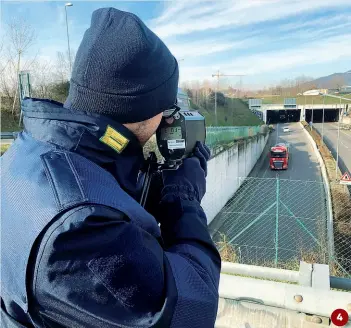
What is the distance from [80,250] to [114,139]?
351mm

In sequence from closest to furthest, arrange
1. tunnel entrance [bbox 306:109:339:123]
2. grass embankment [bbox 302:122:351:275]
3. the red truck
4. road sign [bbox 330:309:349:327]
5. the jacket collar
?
Answer: the jacket collar
road sign [bbox 330:309:349:327]
grass embankment [bbox 302:122:351:275]
the red truck
tunnel entrance [bbox 306:109:339:123]

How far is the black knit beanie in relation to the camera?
99cm

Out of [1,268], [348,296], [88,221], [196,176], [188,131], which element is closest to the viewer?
Answer: [88,221]

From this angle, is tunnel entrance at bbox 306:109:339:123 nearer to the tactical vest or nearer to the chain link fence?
the chain link fence

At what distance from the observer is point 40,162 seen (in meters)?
0.85

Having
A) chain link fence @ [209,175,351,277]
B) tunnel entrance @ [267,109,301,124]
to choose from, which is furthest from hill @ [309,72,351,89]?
chain link fence @ [209,175,351,277]

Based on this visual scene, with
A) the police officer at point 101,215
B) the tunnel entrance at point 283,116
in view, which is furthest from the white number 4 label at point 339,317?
the tunnel entrance at point 283,116

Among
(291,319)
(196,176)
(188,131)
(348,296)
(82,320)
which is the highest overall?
(188,131)

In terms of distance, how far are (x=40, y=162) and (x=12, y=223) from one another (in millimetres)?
154

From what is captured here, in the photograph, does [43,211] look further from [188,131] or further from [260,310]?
[260,310]

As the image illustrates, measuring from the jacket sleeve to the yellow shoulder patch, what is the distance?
24cm

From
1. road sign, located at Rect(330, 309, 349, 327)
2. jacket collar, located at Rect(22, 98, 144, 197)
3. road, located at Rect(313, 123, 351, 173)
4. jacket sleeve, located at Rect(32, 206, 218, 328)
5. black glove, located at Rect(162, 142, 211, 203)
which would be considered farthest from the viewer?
road, located at Rect(313, 123, 351, 173)

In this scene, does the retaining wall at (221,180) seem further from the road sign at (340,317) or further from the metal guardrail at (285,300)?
the road sign at (340,317)

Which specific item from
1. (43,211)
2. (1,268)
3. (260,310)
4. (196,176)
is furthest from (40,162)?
(260,310)
